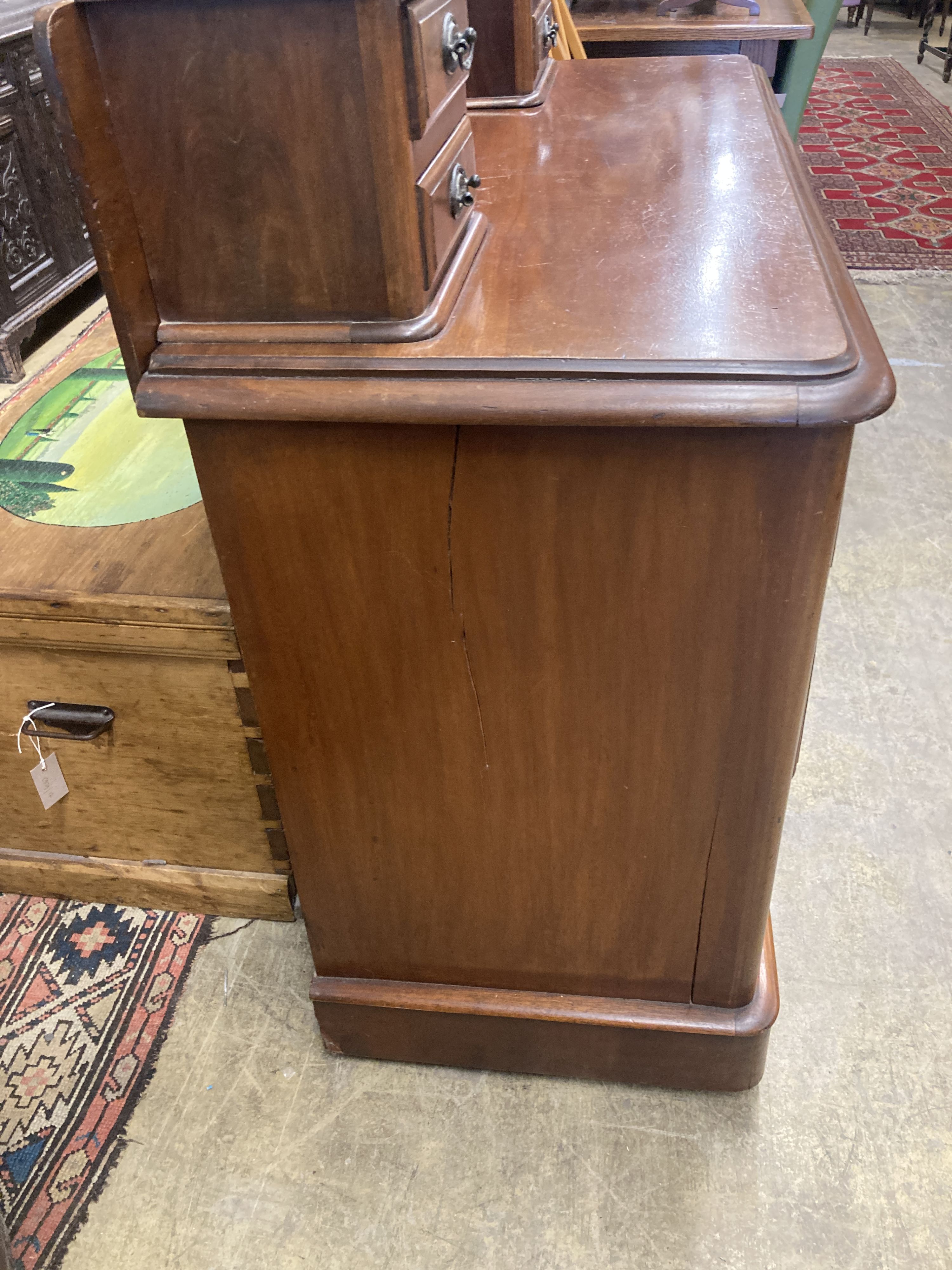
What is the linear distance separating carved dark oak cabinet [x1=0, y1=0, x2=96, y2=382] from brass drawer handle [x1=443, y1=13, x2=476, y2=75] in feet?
8.00

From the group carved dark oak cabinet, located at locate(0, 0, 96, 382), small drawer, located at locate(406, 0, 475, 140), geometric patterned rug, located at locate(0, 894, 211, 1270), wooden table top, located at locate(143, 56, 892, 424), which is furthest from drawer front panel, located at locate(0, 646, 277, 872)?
carved dark oak cabinet, located at locate(0, 0, 96, 382)

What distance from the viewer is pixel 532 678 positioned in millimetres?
930

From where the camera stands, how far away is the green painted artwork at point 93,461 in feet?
4.30

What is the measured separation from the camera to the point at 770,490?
0.77 metres

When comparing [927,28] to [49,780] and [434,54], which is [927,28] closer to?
[434,54]

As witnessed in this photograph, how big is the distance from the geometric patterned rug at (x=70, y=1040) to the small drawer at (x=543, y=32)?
133 cm

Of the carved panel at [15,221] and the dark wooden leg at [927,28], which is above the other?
the carved panel at [15,221]

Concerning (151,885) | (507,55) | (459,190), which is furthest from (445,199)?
(151,885)

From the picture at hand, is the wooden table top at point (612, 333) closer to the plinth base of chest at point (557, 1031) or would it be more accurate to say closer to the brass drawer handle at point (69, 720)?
the brass drawer handle at point (69, 720)

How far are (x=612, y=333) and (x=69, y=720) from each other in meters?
0.89

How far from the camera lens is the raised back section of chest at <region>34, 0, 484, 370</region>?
0.68 metres

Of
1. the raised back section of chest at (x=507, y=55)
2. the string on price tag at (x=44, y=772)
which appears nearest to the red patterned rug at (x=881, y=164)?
the raised back section of chest at (x=507, y=55)

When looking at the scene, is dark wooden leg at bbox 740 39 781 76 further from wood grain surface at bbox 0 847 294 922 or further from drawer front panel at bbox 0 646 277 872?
wood grain surface at bbox 0 847 294 922

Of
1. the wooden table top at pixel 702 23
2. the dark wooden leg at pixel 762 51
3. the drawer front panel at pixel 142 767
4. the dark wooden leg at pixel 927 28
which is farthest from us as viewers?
the dark wooden leg at pixel 927 28
